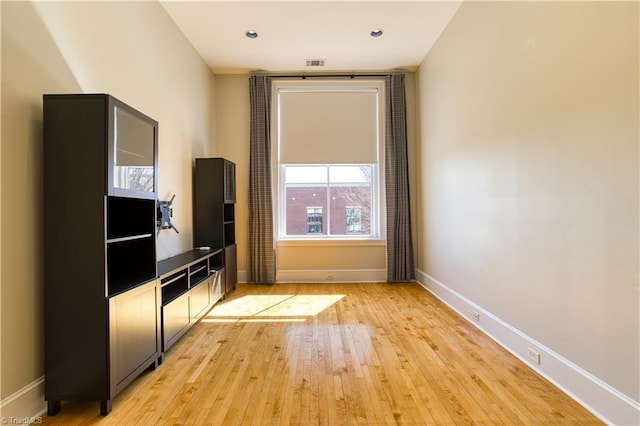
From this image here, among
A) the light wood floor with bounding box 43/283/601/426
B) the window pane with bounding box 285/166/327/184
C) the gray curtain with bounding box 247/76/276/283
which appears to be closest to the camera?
the light wood floor with bounding box 43/283/601/426

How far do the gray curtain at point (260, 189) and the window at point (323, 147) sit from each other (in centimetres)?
21

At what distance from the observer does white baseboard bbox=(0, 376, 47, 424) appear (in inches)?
69.5

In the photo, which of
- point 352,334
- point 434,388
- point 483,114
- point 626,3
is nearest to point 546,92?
point 626,3

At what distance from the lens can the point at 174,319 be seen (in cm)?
289

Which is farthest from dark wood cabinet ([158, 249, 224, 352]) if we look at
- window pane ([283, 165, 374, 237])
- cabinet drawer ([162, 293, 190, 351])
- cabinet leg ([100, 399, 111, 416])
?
window pane ([283, 165, 374, 237])

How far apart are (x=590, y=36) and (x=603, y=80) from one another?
316mm

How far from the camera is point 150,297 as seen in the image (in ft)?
8.03

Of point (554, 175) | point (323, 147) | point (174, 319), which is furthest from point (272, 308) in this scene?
point (554, 175)

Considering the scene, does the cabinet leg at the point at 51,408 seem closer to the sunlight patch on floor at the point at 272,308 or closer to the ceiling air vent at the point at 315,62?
the sunlight patch on floor at the point at 272,308

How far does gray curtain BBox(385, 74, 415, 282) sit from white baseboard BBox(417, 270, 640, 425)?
6.51ft

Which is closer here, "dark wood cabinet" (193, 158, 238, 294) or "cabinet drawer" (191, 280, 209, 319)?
"cabinet drawer" (191, 280, 209, 319)

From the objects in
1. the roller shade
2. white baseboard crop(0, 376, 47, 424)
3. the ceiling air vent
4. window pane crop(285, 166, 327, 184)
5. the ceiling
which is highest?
the ceiling

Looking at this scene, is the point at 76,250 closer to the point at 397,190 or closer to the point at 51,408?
the point at 51,408

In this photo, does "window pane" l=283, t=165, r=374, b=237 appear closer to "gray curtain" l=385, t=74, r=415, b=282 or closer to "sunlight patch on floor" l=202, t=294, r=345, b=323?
"gray curtain" l=385, t=74, r=415, b=282
